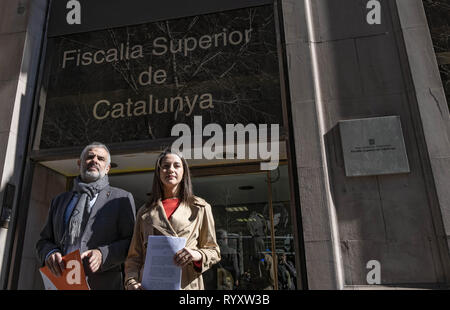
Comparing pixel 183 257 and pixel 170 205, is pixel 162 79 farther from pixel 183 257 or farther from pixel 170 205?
pixel 183 257

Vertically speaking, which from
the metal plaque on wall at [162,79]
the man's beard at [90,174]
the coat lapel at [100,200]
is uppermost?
the metal plaque on wall at [162,79]

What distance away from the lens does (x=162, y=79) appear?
5938 millimetres

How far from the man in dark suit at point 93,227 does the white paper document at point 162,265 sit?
491 mm

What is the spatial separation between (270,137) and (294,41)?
1583 millimetres

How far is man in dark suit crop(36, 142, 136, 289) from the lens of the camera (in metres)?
2.80

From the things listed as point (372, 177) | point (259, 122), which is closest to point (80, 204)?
point (259, 122)

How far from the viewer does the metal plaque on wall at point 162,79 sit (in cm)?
560

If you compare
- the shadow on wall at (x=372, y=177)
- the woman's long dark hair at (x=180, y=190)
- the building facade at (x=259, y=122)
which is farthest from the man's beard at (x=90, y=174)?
the shadow on wall at (x=372, y=177)

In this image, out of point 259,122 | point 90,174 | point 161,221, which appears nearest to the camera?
point 161,221

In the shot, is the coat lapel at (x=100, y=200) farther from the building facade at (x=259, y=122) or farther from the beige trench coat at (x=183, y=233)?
the building facade at (x=259, y=122)

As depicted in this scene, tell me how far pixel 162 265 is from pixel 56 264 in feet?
2.87

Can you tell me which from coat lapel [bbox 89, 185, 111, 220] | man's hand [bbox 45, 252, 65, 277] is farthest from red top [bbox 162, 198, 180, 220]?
man's hand [bbox 45, 252, 65, 277]

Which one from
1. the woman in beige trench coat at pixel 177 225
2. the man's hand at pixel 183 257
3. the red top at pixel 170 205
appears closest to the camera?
the man's hand at pixel 183 257
